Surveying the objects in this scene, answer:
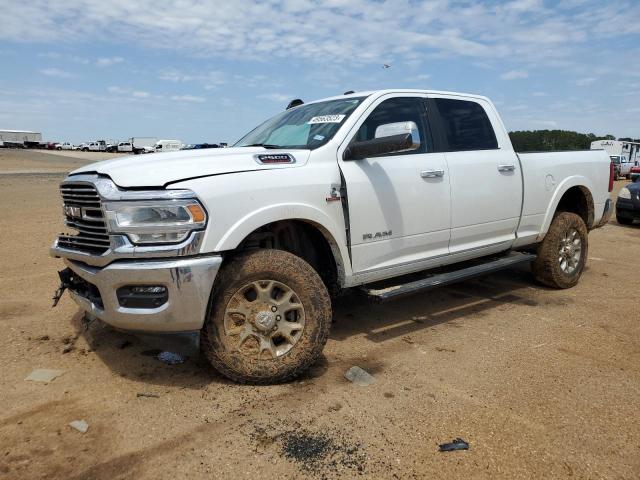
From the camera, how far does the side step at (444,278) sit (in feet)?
12.1

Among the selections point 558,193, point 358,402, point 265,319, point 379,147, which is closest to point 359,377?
point 358,402

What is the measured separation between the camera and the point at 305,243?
12.4 ft

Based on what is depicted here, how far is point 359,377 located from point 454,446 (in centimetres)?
91

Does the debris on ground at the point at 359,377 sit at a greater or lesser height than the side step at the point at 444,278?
lesser

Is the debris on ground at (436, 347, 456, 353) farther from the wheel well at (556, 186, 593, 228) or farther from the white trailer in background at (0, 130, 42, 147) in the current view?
the white trailer in background at (0, 130, 42, 147)

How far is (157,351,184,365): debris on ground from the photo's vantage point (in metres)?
3.53

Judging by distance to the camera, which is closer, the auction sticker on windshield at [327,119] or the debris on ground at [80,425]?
the debris on ground at [80,425]

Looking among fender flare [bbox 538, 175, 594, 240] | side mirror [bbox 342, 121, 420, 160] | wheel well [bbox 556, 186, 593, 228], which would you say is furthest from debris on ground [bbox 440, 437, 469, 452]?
wheel well [bbox 556, 186, 593, 228]

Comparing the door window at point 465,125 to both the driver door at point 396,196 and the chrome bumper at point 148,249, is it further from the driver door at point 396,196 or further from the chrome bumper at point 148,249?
the chrome bumper at point 148,249

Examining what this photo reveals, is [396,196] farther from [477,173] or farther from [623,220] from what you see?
[623,220]

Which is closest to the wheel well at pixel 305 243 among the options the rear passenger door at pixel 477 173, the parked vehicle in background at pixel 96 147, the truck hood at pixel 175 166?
the truck hood at pixel 175 166

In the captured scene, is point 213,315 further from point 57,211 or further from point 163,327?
point 57,211

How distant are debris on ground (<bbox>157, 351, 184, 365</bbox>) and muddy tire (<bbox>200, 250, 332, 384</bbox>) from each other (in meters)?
0.56

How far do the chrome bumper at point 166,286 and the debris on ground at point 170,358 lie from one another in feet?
2.18
